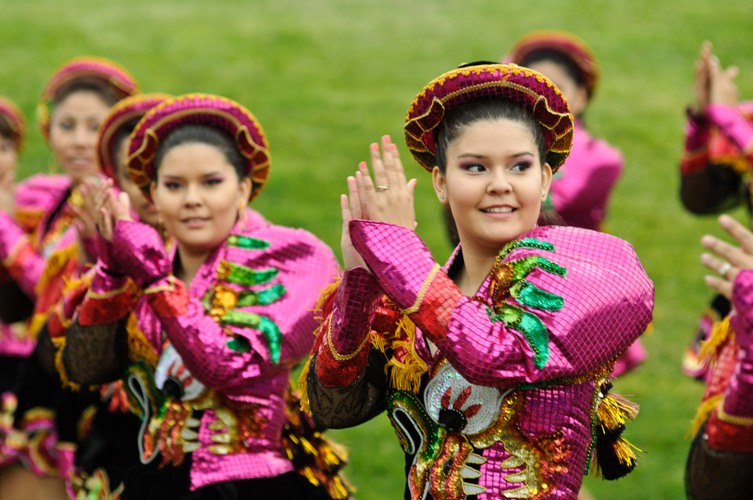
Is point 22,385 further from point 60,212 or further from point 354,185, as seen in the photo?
point 354,185

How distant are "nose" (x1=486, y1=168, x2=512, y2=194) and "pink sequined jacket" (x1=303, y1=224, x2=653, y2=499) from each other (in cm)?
13

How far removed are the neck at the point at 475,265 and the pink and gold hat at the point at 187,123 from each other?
3.87 ft

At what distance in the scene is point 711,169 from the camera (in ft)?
19.5

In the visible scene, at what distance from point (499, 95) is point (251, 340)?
4.06 ft

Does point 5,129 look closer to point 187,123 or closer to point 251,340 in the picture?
point 187,123

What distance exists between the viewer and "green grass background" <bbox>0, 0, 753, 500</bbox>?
10727mm

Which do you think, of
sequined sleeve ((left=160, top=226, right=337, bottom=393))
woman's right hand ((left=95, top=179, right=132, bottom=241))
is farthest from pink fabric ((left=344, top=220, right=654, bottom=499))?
woman's right hand ((left=95, top=179, right=132, bottom=241))

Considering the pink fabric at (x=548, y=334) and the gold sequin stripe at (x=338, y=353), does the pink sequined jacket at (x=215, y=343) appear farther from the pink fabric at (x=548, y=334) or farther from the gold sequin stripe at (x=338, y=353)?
the pink fabric at (x=548, y=334)

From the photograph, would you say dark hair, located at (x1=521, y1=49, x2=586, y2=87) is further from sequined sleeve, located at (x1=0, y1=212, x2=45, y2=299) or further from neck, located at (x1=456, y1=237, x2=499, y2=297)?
neck, located at (x1=456, y1=237, x2=499, y2=297)

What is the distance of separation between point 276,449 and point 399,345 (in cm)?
95

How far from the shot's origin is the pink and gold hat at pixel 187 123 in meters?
4.29

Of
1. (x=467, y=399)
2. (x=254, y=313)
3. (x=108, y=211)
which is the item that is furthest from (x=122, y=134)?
(x=467, y=399)

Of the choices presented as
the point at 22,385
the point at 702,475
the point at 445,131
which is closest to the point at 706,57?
the point at 702,475

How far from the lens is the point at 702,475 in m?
4.06
